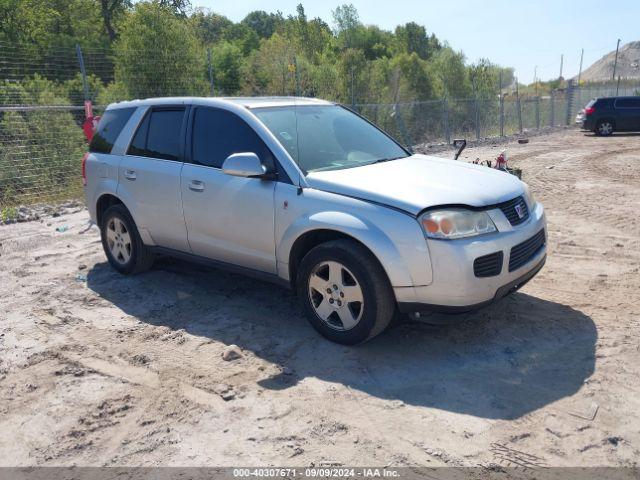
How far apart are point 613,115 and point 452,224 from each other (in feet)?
75.5

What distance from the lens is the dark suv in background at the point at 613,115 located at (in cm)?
2322

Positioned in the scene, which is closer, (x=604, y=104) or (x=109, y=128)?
(x=109, y=128)

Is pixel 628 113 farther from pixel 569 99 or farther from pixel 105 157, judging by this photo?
pixel 105 157

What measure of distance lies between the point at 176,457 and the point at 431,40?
10209 centimetres

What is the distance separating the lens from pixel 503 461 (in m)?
2.87

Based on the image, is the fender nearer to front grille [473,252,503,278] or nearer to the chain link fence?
front grille [473,252,503,278]

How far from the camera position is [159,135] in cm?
556

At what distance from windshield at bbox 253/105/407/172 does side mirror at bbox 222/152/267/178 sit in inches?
12.1

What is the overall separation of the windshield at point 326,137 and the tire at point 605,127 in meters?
21.5

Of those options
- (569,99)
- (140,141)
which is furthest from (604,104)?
(140,141)

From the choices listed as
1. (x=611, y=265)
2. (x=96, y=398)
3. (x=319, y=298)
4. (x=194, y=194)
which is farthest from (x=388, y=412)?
(x=611, y=265)

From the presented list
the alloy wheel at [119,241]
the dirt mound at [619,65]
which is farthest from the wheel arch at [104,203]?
the dirt mound at [619,65]

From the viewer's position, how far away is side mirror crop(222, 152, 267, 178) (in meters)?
4.35

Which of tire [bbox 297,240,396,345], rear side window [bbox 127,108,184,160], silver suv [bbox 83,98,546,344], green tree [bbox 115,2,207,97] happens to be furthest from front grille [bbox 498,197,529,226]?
green tree [bbox 115,2,207,97]
